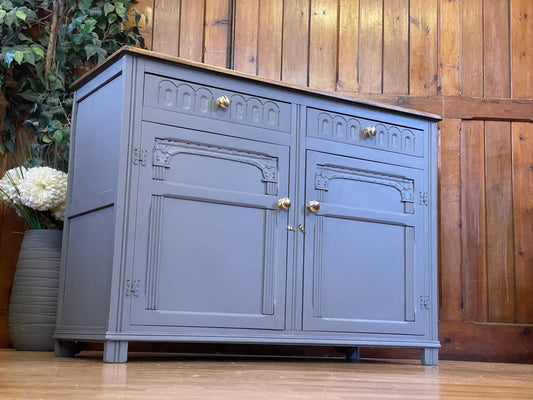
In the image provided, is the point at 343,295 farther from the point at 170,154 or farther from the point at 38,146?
the point at 38,146

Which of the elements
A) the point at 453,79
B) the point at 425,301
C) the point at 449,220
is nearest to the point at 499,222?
the point at 449,220

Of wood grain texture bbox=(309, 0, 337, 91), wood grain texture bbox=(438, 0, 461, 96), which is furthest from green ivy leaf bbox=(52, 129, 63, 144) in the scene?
wood grain texture bbox=(438, 0, 461, 96)

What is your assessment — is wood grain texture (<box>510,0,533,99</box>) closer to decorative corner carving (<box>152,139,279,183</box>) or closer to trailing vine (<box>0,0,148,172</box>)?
decorative corner carving (<box>152,139,279,183</box>)

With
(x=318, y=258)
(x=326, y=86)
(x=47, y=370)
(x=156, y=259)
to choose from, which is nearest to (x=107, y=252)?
(x=156, y=259)

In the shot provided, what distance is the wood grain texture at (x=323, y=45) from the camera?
3.60 m

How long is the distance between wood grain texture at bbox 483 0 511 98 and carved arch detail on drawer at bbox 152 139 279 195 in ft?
4.94

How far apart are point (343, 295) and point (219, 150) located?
0.72m

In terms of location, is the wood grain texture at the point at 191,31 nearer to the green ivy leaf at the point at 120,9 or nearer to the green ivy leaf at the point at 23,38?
the green ivy leaf at the point at 120,9

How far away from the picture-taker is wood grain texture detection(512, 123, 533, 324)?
3545 millimetres

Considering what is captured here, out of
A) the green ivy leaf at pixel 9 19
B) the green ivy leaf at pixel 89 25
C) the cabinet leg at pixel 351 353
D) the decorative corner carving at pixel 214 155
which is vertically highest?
the green ivy leaf at pixel 89 25

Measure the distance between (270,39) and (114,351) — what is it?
1.83 meters

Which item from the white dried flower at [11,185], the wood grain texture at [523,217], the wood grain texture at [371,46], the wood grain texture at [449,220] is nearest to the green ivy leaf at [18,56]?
the white dried flower at [11,185]

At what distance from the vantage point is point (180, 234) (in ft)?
8.20

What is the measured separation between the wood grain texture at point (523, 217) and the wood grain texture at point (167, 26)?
1704 mm
